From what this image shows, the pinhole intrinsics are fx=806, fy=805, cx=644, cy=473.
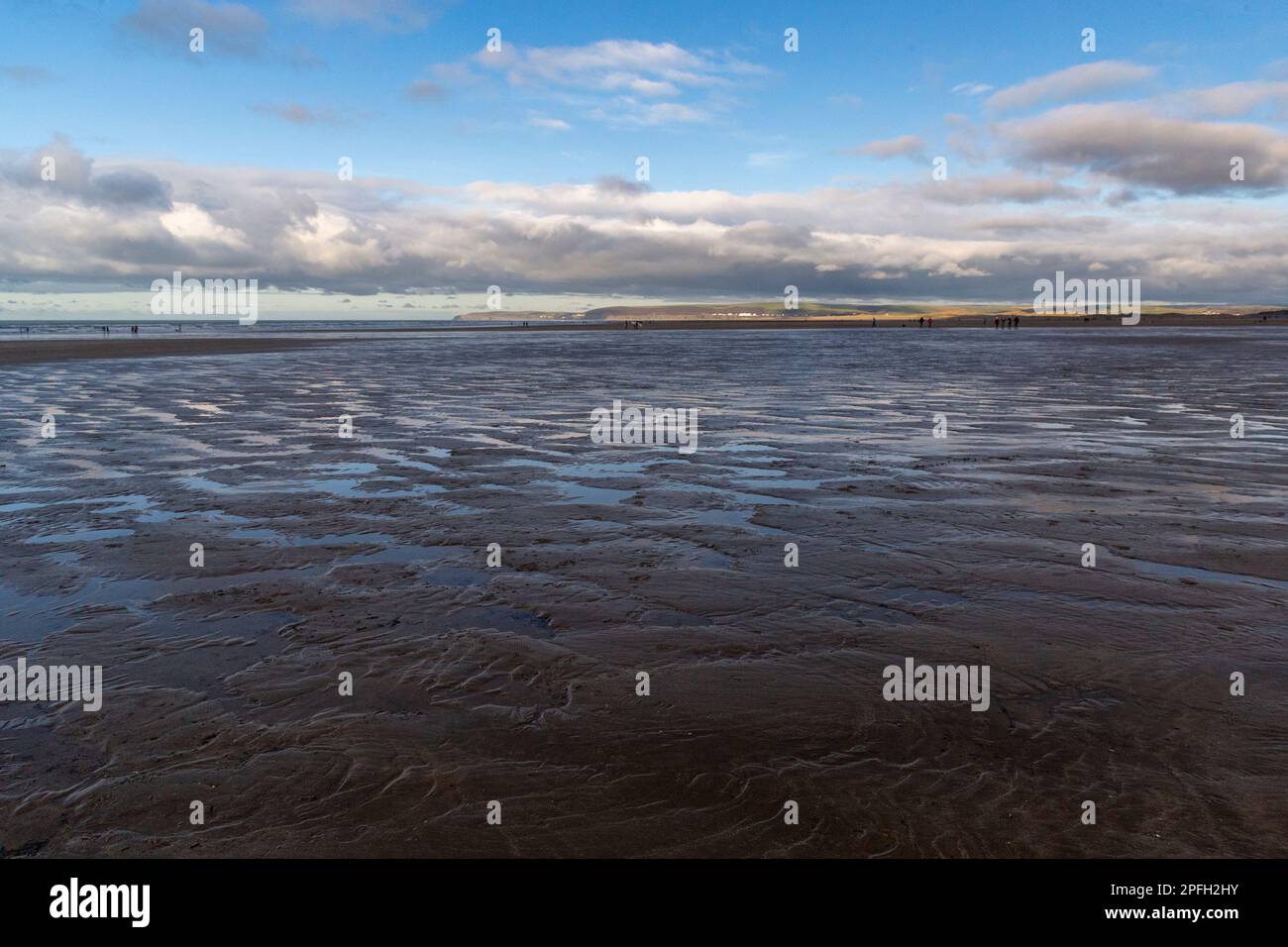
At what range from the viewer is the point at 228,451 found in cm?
1644

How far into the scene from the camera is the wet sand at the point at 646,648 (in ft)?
14.7

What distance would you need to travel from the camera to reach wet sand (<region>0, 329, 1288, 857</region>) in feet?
14.7

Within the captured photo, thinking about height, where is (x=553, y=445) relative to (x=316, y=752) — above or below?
above

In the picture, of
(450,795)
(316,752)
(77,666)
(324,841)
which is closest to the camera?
(324,841)

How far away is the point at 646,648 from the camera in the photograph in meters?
6.84

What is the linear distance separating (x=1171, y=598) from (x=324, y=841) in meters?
7.69
